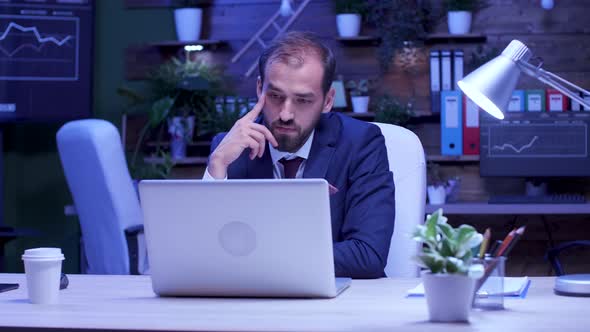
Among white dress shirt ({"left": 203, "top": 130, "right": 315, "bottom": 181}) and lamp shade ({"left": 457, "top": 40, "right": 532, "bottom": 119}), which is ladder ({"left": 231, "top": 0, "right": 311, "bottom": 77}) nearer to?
white dress shirt ({"left": 203, "top": 130, "right": 315, "bottom": 181})

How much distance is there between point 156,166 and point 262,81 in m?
2.64

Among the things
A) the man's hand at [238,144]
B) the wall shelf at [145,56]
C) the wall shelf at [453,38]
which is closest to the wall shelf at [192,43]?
the wall shelf at [145,56]

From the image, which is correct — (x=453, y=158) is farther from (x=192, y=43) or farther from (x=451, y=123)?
(x=192, y=43)

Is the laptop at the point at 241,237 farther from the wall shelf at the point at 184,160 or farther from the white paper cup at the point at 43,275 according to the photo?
the wall shelf at the point at 184,160

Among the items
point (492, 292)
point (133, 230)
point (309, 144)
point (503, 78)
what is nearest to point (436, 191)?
point (133, 230)

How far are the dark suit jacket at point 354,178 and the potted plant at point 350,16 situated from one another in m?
2.43

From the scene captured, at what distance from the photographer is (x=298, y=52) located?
2.36 metres

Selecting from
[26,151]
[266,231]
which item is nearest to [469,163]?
[26,151]

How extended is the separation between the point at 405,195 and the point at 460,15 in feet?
8.54

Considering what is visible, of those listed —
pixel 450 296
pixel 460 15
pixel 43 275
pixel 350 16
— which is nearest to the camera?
pixel 450 296

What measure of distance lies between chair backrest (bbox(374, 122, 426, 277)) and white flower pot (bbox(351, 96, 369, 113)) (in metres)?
2.41

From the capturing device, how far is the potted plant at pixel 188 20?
507 centimetres

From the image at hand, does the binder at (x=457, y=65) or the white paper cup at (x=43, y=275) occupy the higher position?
the binder at (x=457, y=65)

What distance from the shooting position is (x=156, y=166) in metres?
4.96
